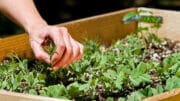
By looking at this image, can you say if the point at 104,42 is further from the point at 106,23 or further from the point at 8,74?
the point at 8,74

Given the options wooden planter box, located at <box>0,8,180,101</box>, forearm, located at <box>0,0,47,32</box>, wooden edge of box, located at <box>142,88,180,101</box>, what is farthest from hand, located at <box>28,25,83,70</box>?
wooden planter box, located at <box>0,8,180,101</box>

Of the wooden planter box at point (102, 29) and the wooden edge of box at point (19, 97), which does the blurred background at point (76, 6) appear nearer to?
the wooden planter box at point (102, 29)

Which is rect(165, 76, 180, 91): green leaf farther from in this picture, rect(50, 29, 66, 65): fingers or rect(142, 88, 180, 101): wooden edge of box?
rect(50, 29, 66, 65): fingers

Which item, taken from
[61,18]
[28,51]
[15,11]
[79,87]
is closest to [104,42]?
[28,51]

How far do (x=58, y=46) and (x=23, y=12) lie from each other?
15.9 inches

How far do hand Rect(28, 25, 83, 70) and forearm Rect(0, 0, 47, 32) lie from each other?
0.12 m

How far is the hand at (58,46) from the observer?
7.15 feet

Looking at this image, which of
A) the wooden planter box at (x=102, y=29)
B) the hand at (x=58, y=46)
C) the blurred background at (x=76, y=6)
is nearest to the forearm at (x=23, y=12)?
the hand at (x=58, y=46)

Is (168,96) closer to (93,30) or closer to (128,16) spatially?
(93,30)

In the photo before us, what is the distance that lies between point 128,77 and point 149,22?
1164 mm

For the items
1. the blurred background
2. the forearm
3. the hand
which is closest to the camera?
the hand

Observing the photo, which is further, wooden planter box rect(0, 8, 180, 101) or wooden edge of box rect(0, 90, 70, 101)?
wooden planter box rect(0, 8, 180, 101)

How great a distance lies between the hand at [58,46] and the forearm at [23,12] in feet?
0.40

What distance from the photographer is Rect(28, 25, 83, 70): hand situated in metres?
2.18
